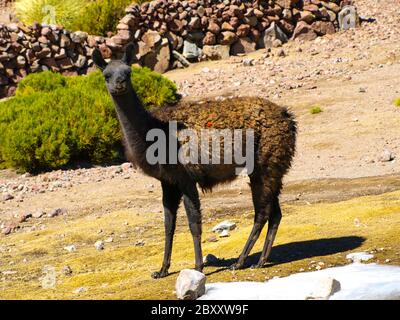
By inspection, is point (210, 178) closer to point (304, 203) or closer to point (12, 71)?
point (304, 203)

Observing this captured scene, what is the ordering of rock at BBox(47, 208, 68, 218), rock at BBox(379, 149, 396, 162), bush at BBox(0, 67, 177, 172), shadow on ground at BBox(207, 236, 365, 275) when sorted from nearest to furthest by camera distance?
shadow on ground at BBox(207, 236, 365, 275), rock at BBox(47, 208, 68, 218), rock at BBox(379, 149, 396, 162), bush at BBox(0, 67, 177, 172)

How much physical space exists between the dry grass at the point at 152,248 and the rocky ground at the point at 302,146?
0.14m

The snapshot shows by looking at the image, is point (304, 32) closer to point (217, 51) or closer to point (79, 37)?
point (217, 51)

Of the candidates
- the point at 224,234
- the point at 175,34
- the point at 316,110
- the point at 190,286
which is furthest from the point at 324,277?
the point at 175,34

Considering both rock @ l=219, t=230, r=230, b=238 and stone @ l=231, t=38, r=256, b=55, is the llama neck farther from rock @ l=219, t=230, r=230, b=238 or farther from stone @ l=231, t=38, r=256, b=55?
stone @ l=231, t=38, r=256, b=55

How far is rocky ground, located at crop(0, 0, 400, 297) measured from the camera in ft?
54.1

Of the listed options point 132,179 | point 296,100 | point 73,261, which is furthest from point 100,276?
point 296,100

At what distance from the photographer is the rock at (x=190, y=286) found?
350 inches

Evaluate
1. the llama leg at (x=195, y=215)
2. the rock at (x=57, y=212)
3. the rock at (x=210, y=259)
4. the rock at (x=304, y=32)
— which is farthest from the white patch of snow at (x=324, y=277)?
the rock at (x=304, y=32)

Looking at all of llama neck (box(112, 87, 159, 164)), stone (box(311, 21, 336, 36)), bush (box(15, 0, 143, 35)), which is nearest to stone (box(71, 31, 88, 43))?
bush (box(15, 0, 143, 35))

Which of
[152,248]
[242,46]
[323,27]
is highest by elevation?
[323,27]

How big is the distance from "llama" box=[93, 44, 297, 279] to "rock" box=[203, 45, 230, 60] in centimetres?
1865

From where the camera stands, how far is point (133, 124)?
1030 cm

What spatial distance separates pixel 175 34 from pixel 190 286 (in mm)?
21034
